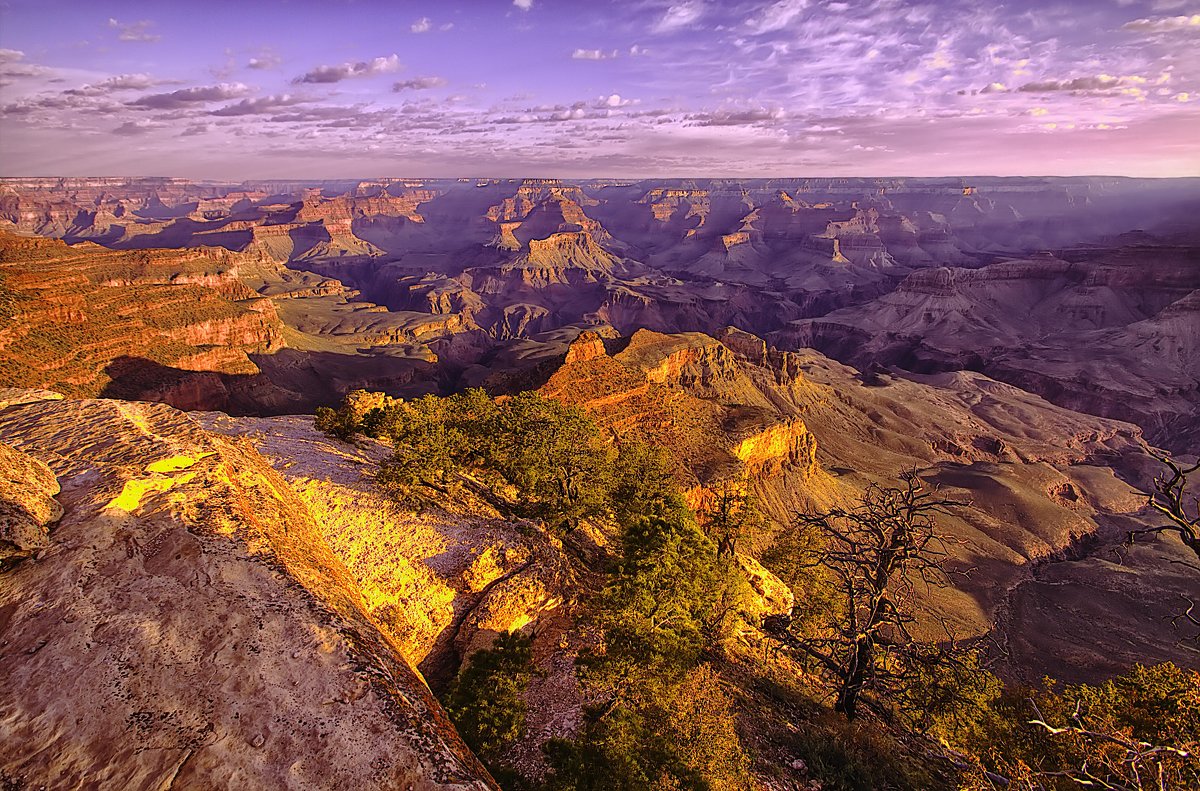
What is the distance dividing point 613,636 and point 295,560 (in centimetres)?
1234

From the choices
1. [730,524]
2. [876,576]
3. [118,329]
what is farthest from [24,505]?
[118,329]

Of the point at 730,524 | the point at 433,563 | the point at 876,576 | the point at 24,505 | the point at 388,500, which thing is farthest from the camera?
the point at 730,524

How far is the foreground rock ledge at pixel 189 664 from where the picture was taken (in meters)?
9.41

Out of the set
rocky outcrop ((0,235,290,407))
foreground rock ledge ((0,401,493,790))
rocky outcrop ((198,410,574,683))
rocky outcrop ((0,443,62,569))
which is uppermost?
rocky outcrop ((0,443,62,569))

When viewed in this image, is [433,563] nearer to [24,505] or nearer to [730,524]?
[24,505]

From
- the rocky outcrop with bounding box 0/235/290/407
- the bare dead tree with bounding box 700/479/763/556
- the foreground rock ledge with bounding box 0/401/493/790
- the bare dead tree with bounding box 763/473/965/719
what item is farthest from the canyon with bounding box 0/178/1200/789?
the bare dead tree with bounding box 700/479/763/556

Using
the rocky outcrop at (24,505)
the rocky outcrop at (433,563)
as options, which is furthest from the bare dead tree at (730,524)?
the rocky outcrop at (24,505)

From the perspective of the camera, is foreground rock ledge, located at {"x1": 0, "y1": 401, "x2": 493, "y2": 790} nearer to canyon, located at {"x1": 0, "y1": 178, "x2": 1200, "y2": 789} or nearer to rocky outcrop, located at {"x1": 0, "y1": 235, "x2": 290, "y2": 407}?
canyon, located at {"x1": 0, "y1": 178, "x2": 1200, "y2": 789}

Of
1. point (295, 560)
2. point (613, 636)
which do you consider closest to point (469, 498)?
point (613, 636)

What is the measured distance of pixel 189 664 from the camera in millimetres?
10969

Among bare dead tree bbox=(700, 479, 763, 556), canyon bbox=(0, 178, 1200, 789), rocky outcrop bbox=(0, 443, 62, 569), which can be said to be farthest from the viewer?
bare dead tree bbox=(700, 479, 763, 556)

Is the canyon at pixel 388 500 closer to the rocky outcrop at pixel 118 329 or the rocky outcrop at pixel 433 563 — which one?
the rocky outcrop at pixel 433 563

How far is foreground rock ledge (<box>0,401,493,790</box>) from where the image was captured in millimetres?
9414

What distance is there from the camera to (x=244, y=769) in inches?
375
